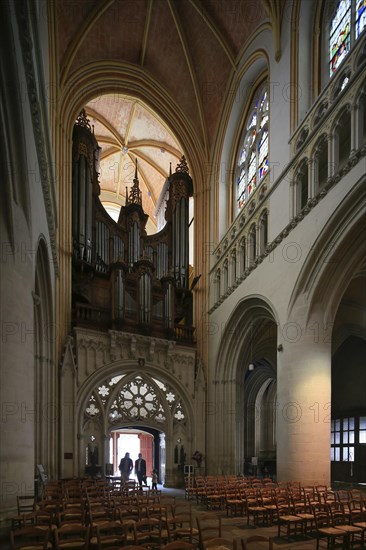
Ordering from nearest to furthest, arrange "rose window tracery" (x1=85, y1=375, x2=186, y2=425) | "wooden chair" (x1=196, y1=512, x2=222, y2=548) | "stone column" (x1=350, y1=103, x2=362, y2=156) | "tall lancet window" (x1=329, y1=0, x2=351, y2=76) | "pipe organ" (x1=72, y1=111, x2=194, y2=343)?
"wooden chair" (x1=196, y1=512, x2=222, y2=548) → "stone column" (x1=350, y1=103, x2=362, y2=156) → "tall lancet window" (x1=329, y1=0, x2=351, y2=76) → "rose window tracery" (x1=85, y1=375, x2=186, y2=425) → "pipe organ" (x1=72, y1=111, x2=194, y2=343)

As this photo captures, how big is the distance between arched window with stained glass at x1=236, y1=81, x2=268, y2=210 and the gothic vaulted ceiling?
6.86 ft

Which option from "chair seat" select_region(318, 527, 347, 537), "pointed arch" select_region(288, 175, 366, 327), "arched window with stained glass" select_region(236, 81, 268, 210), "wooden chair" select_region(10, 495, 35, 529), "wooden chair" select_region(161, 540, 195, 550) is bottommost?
"wooden chair" select_region(10, 495, 35, 529)

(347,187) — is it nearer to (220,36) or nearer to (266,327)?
(266,327)

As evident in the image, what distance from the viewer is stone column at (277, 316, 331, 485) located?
1288 centimetres

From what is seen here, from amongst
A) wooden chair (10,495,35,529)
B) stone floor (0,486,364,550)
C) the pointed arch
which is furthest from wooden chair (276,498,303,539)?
the pointed arch

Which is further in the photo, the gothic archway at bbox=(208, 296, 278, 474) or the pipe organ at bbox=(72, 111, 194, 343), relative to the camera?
the gothic archway at bbox=(208, 296, 278, 474)

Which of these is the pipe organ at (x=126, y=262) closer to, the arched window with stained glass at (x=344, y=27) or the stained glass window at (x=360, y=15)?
the arched window with stained glass at (x=344, y=27)

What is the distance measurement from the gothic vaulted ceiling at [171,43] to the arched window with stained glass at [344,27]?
113 inches

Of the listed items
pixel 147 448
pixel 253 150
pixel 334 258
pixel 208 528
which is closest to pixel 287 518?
pixel 208 528

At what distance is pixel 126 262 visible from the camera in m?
21.1

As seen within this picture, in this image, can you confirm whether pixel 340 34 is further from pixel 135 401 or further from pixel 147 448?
pixel 147 448

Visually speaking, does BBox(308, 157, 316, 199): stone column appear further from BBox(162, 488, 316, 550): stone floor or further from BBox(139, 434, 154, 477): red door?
BBox(139, 434, 154, 477): red door

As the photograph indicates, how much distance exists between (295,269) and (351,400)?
400 inches

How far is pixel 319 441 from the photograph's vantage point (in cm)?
1293
